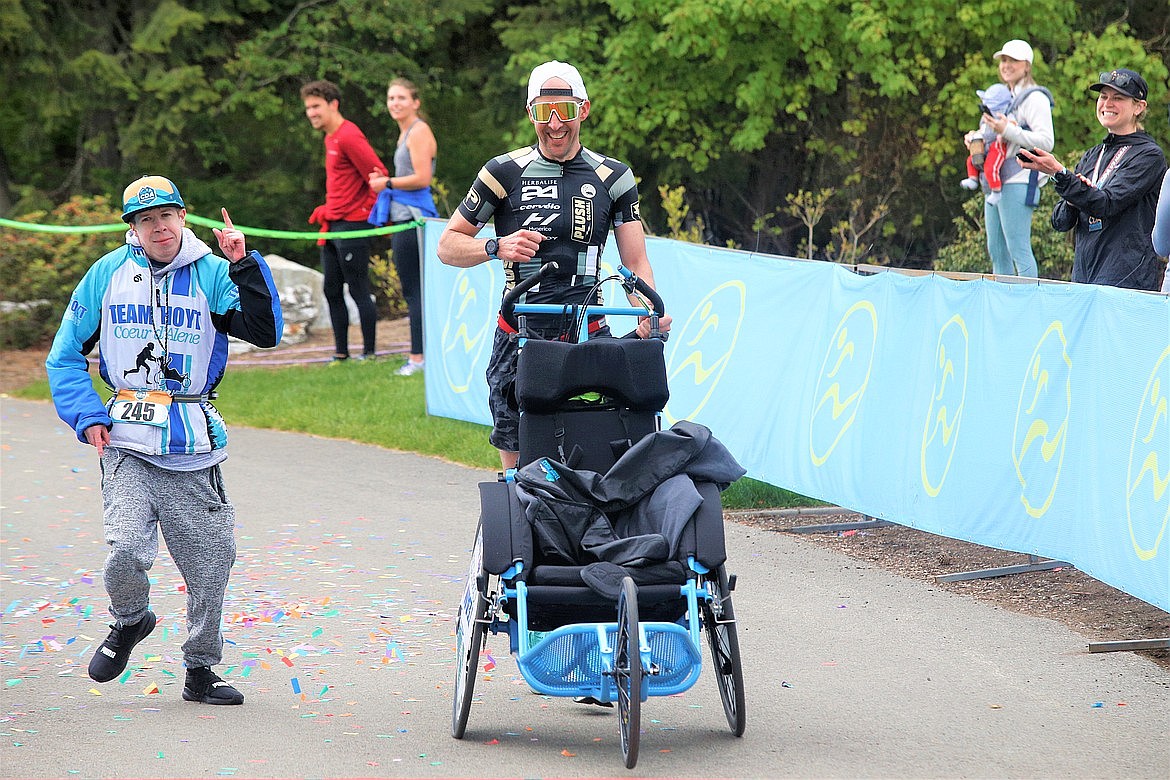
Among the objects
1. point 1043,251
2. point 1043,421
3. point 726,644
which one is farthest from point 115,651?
point 1043,251

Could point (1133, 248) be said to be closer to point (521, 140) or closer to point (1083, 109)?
point (1083, 109)

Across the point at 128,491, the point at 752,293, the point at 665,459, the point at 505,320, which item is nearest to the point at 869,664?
the point at 665,459

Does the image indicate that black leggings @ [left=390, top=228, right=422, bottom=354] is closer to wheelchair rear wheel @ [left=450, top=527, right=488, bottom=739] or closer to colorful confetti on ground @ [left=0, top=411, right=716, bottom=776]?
colorful confetti on ground @ [left=0, top=411, right=716, bottom=776]

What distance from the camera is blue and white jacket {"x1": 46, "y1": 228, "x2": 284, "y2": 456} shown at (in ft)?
18.7

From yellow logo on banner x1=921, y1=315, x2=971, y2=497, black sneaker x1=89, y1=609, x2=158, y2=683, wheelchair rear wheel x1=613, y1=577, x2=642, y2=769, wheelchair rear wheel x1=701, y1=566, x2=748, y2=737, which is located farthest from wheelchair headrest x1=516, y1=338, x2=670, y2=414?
yellow logo on banner x1=921, y1=315, x2=971, y2=497

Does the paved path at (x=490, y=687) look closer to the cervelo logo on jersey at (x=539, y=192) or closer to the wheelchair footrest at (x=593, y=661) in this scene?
the wheelchair footrest at (x=593, y=661)

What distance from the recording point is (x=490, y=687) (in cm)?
607

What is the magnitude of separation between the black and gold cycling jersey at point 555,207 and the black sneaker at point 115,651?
1959mm

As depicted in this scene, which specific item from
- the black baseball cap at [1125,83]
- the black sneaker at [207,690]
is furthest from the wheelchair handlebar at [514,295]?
the black baseball cap at [1125,83]

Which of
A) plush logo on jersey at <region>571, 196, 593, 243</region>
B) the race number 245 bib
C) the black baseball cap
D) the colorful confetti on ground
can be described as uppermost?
the black baseball cap

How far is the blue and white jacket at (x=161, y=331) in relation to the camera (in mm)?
5715

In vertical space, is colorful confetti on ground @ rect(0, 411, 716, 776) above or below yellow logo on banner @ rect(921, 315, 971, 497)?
below

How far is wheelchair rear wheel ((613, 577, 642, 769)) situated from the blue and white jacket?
180 centimetres

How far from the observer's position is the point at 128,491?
5.70m
